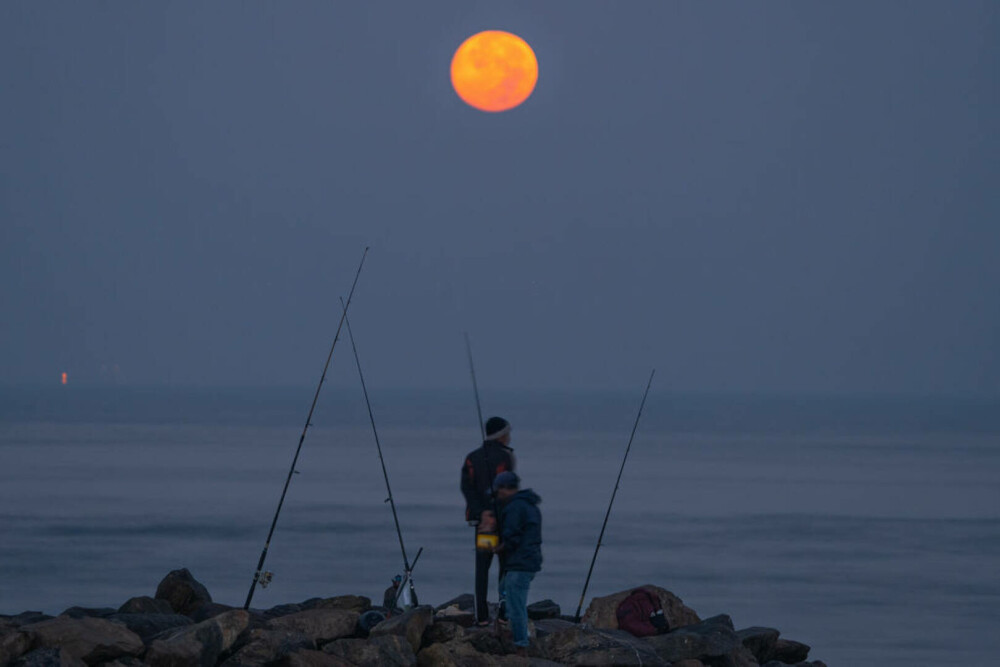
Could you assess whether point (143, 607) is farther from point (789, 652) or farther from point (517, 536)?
point (789, 652)

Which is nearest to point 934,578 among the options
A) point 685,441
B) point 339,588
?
point 339,588

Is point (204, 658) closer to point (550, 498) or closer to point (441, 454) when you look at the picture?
point (550, 498)

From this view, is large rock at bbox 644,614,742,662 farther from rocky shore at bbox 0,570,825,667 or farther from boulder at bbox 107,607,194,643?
boulder at bbox 107,607,194,643

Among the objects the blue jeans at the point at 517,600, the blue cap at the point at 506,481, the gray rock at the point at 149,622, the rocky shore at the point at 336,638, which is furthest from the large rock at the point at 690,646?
the gray rock at the point at 149,622

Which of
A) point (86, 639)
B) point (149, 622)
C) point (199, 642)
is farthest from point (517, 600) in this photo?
point (86, 639)

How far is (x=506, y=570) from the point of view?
26.2 feet

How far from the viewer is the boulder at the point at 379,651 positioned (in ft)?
25.6

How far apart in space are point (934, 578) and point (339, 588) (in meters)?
8.47

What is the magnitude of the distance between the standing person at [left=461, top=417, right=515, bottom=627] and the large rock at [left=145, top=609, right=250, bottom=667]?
4.78ft

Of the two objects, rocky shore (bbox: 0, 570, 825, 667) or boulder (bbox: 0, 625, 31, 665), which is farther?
rocky shore (bbox: 0, 570, 825, 667)

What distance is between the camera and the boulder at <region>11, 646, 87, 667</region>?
6.87 meters

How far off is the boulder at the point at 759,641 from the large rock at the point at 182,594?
152 inches

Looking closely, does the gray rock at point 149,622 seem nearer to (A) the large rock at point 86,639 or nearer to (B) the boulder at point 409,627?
(A) the large rock at point 86,639

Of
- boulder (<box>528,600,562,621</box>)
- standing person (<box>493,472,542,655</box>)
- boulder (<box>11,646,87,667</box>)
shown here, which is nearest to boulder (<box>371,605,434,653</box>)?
standing person (<box>493,472,542,655</box>)
